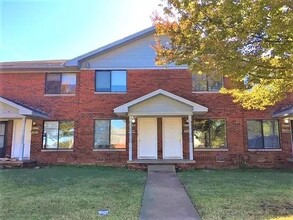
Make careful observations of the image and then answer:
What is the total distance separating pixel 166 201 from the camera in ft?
28.4

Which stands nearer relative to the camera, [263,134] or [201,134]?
[263,134]

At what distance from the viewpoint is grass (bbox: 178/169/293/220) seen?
739cm

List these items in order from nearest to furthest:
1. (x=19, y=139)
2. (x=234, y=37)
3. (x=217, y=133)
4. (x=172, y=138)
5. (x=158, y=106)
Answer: (x=234, y=37), (x=158, y=106), (x=172, y=138), (x=217, y=133), (x=19, y=139)

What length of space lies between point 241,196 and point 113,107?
10616 millimetres

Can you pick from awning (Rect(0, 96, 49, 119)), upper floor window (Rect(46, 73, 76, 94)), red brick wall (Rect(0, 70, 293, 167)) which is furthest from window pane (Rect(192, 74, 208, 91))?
awning (Rect(0, 96, 49, 119))

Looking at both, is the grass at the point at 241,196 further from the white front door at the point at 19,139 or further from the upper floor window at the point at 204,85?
the white front door at the point at 19,139

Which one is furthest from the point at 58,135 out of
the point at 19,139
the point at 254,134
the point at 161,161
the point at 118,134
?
the point at 254,134

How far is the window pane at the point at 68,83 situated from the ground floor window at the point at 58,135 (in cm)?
199

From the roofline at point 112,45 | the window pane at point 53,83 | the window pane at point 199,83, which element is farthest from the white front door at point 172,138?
the window pane at point 53,83

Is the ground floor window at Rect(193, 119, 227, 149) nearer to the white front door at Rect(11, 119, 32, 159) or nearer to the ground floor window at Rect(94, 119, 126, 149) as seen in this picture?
the ground floor window at Rect(94, 119, 126, 149)

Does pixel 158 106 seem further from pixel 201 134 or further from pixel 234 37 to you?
pixel 234 37

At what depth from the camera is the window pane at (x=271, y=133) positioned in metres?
17.5

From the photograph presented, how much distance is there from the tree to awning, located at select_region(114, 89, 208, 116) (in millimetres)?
7347

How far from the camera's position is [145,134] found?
1769cm
